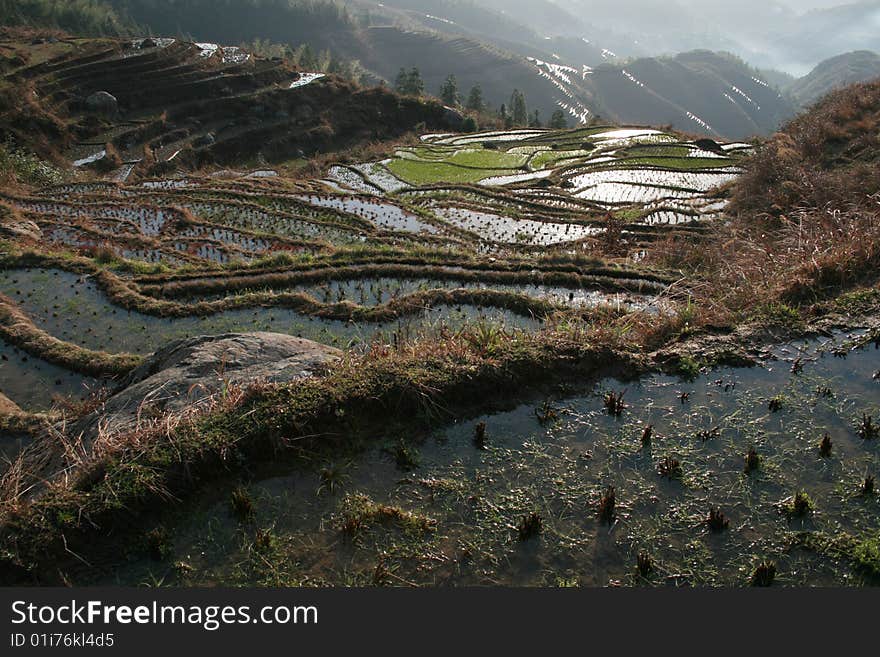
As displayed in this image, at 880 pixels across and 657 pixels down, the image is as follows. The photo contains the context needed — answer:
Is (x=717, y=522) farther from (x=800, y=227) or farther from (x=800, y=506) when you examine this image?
(x=800, y=227)

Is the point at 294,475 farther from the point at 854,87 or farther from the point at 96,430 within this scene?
the point at 854,87

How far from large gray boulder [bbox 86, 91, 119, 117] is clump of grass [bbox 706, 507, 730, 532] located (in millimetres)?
51057

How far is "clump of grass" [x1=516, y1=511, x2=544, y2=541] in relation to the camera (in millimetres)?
3922

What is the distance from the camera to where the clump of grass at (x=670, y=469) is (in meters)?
4.49

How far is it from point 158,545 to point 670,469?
4.14 m

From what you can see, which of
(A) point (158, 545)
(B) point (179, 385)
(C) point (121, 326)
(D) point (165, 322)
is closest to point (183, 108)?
(C) point (121, 326)

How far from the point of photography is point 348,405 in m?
4.88

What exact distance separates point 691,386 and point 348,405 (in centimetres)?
374

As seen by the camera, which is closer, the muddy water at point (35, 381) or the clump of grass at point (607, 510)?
the clump of grass at point (607, 510)

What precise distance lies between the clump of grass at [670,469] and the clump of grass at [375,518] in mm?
2084

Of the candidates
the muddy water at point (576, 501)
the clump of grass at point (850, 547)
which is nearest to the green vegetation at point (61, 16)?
the muddy water at point (576, 501)

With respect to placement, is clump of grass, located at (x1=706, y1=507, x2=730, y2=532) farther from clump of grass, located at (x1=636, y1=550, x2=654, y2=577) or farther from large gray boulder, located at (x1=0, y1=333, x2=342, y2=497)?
large gray boulder, located at (x1=0, y1=333, x2=342, y2=497)

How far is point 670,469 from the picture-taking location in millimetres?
4496

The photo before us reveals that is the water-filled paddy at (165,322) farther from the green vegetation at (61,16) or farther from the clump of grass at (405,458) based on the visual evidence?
the green vegetation at (61,16)
